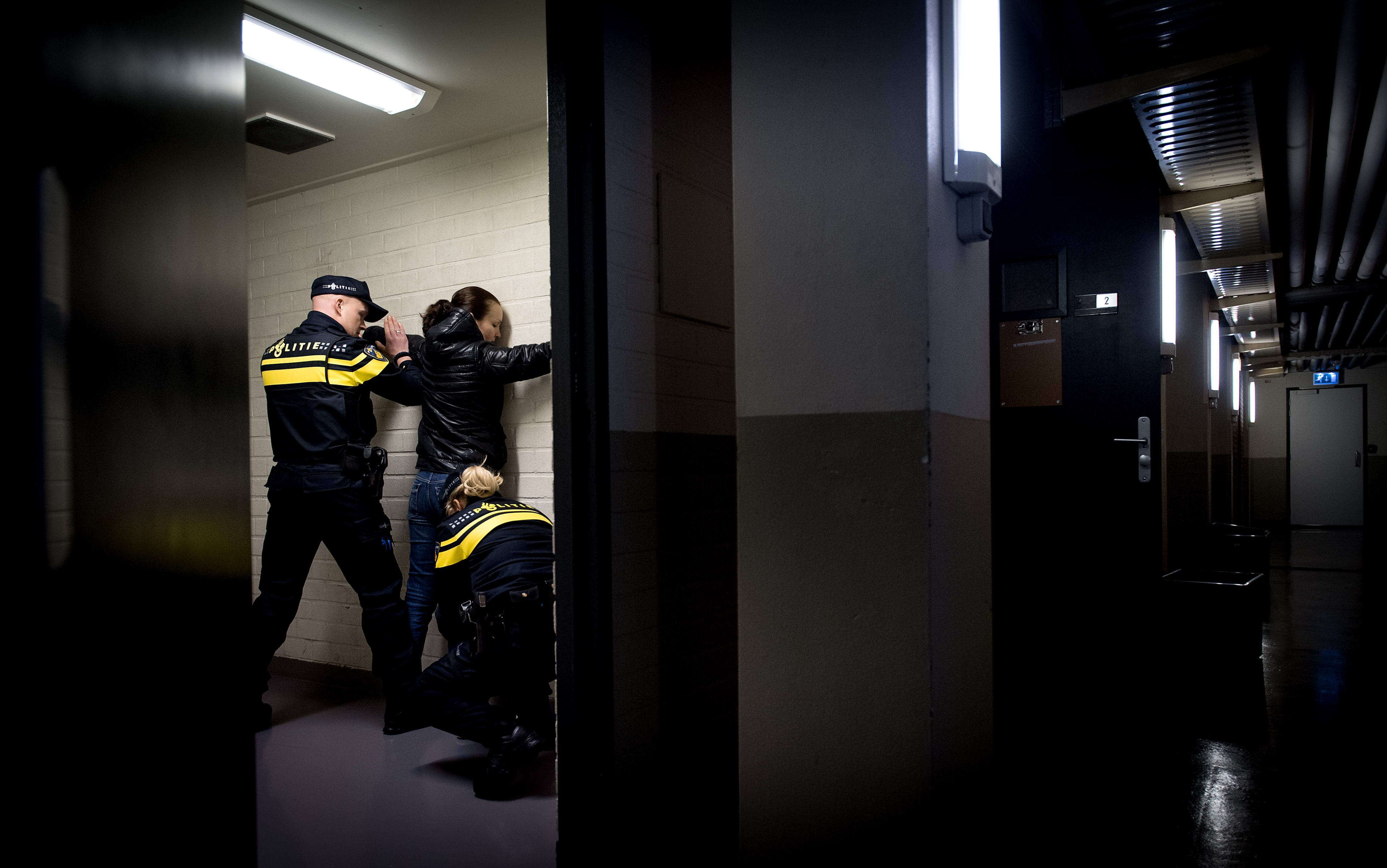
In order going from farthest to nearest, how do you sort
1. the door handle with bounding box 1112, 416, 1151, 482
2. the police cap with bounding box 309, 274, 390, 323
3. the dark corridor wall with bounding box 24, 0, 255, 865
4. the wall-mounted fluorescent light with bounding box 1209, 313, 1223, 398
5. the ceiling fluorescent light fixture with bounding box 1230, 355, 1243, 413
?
the ceiling fluorescent light fixture with bounding box 1230, 355, 1243, 413 → the wall-mounted fluorescent light with bounding box 1209, 313, 1223, 398 → the door handle with bounding box 1112, 416, 1151, 482 → the police cap with bounding box 309, 274, 390, 323 → the dark corridor wall with bounding box 24, 0, 255, 865

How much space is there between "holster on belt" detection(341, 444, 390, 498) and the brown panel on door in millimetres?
3094

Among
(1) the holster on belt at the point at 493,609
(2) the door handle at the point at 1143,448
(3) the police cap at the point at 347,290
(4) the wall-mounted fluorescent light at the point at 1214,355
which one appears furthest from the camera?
(4) the wall-mounted fluorescent light at the point at 1214,355

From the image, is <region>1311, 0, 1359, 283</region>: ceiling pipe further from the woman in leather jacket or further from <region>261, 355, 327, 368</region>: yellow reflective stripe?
<region>261, 355, 327, 368</region>: yellow reflective stripe

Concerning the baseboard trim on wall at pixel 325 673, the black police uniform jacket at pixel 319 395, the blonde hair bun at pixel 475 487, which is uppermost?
the black police uniform jacket at pixel 319 395

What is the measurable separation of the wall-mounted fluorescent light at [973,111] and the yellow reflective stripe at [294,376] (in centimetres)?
269

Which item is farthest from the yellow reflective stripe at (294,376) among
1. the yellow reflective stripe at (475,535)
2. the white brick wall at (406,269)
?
the yellow reflective stripe at (475,535)

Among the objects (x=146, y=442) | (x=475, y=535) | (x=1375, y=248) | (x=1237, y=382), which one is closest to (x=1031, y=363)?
(x=475, y=535)

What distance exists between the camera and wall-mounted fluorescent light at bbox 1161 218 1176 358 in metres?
4.37

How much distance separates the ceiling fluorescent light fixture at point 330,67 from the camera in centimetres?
281

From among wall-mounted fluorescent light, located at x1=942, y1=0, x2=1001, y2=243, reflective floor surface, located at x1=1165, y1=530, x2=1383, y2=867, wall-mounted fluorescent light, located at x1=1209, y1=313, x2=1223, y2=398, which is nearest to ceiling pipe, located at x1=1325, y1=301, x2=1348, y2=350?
wall-mounted fluorescent light, located at x1=1209, y1=313, x2=1223, y2=398

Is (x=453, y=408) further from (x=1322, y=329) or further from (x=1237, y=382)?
(x=1237, y=382)

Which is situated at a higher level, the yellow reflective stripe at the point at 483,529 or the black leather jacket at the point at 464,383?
the black leather jacket at the point at 464,383

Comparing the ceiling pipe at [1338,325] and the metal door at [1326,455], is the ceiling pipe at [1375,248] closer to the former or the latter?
the ceiling pipe at [1338,325]

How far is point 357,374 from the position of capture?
3.40 metres
